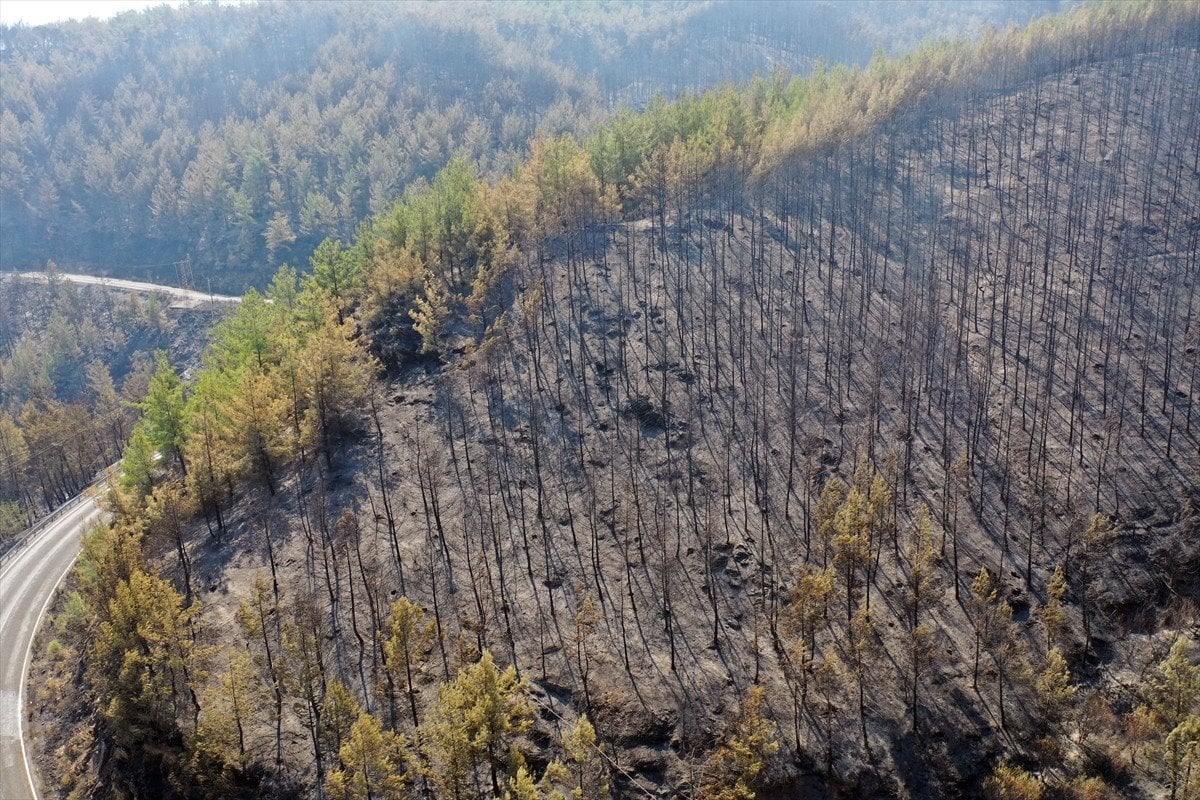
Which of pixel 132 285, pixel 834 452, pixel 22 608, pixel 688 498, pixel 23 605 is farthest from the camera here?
pixel 132 285

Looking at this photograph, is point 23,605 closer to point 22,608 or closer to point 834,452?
point 22,608

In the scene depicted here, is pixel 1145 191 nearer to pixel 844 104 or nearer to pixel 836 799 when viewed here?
pixel 844 104

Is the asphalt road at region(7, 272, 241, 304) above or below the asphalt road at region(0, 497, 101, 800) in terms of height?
below

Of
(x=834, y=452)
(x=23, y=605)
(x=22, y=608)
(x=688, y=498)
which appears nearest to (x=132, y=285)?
(x=23, y=605)

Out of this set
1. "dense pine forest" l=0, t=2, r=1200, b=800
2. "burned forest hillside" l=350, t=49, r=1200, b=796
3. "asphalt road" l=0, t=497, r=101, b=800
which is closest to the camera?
"dense pine forest" l=0, t=2, r=1200, b=800

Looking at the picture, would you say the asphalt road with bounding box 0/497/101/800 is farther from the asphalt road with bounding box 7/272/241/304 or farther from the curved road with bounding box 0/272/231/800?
the asphalt road with bounding box 7/272/241/304

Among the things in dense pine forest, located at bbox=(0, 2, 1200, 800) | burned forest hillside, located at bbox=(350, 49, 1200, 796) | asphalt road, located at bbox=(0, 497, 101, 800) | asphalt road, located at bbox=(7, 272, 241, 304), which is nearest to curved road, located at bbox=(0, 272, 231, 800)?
asphalt road, located at bbox=(0, 497, 101, 800)
